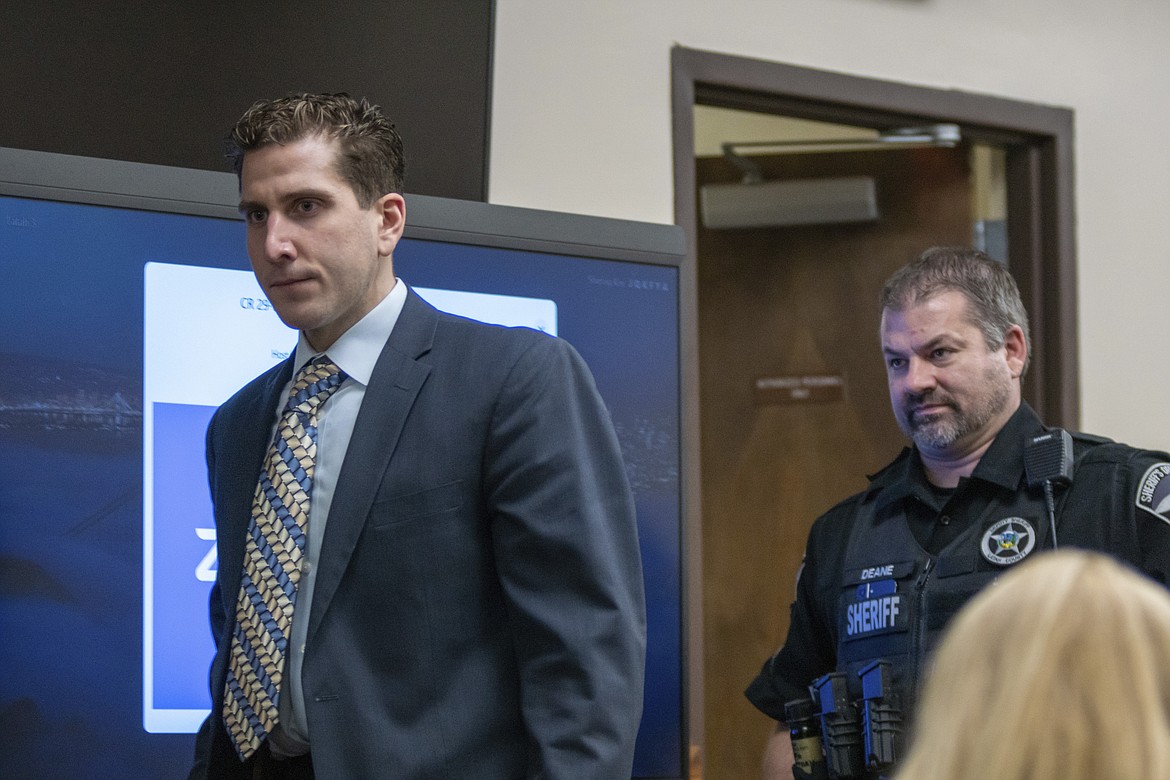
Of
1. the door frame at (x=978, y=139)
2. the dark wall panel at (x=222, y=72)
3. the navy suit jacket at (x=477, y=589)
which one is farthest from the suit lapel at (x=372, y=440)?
the door frame at (x=978, y=139)

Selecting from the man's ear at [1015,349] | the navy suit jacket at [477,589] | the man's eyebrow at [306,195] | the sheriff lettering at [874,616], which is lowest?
the sheriff lettering at [874,616]

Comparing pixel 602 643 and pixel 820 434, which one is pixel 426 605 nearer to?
pixel 602 643

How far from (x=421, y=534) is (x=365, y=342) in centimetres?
27

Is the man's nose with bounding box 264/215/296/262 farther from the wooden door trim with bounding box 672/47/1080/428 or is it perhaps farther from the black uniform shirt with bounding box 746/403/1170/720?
the wooden door trim with bounding box 672/47/1080/428

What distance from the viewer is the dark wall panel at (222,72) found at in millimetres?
2457

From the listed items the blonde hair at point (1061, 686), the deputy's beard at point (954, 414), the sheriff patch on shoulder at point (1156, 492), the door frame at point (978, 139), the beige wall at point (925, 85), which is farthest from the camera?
the door frame at point (978, 139)

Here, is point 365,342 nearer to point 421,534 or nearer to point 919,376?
point 421,534

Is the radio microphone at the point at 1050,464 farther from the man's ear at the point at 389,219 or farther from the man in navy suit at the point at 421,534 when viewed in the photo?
the man's ear at the point at 389,219

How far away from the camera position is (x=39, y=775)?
7.07ft

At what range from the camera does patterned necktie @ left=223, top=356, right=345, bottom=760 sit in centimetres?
173

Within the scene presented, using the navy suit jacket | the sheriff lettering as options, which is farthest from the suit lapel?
the sheriff lettering

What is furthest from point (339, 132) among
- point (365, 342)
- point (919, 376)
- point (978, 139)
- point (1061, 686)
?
point (978, 139)

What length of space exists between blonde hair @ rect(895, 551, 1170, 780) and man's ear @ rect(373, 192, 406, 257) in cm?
127

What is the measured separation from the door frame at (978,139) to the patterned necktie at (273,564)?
54.1 inches
